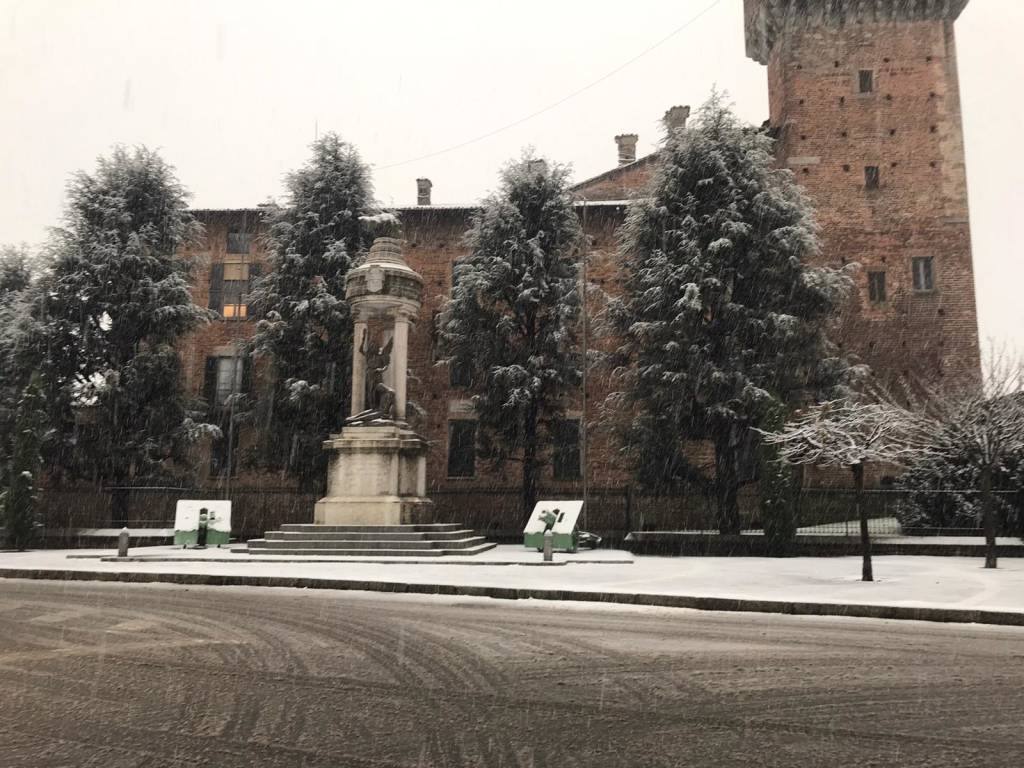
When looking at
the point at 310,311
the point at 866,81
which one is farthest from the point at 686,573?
the point at 866,81

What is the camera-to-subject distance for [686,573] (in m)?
13.7

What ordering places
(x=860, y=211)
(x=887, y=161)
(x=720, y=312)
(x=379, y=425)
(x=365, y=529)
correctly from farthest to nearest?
(x=887, y=161) → (x=860, y=211) → (x=720, y=312) → (x=379, y=425) → (x=365, y=529)

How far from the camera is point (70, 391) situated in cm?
2505

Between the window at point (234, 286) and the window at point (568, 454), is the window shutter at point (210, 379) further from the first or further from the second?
the window at point (568, 454)

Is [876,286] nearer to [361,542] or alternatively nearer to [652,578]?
[652,578]

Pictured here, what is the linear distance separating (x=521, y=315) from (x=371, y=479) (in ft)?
30.9

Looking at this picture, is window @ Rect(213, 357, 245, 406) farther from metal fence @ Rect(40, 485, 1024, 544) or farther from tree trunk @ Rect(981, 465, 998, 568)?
tree trunk @ Rect(981, 465, 998, 568)

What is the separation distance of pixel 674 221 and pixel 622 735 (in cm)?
2002

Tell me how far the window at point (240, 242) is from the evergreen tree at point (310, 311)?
626 centimetres

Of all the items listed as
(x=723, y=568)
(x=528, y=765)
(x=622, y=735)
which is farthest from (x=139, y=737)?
(x=723, y=568)

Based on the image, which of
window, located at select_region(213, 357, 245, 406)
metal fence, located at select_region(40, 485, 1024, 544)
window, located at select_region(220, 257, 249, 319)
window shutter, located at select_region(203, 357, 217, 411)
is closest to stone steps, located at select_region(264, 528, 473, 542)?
metal fence, located at select_region(40, 485, 1024, 544)

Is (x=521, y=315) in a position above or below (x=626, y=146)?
below

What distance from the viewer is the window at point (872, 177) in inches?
1210

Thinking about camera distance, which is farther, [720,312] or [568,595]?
[720,312]
